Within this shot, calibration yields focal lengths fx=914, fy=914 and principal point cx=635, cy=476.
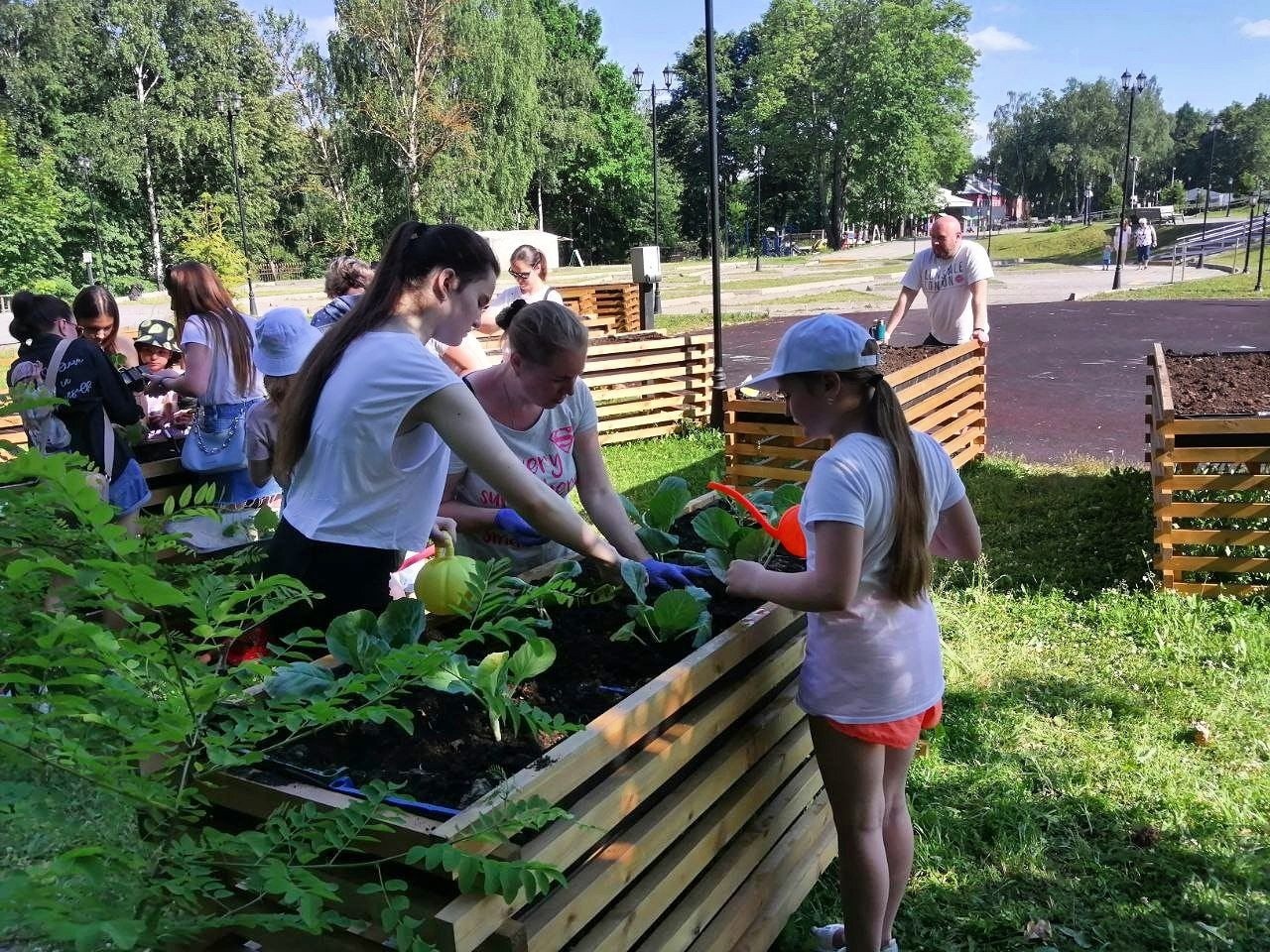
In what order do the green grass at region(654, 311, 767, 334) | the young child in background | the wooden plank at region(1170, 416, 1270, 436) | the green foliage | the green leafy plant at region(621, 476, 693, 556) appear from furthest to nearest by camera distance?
the green grass at region(654, 311, 767, 334) → the wooden plank at region(1170, 416, 1270, 436) → the young child in background → the green leafy plant at region(621, 476, 693, 556) → the green foliage

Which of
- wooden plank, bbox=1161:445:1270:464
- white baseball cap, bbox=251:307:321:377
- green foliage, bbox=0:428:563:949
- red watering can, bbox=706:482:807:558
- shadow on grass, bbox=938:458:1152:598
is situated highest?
white baseball cap, bbox=251:307:321:377

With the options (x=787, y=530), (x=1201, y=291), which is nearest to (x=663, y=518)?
(x=787, y=530)

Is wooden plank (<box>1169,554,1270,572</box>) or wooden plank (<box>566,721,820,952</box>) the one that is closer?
wooden plank (<box>566,721,820,952</box>)

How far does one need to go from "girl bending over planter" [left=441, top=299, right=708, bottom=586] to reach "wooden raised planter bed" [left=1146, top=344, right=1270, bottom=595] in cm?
366

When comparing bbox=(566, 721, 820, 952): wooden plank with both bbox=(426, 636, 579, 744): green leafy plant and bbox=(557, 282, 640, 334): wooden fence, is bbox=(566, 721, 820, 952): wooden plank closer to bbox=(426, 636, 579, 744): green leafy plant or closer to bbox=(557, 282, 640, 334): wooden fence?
bbox=(426, 636, 579, 744): green leafy plant

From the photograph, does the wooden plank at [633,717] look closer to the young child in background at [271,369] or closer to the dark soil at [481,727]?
the dark soil at [481,727]

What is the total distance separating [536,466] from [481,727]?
120 cm

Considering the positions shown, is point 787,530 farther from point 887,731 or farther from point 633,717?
point 633,717

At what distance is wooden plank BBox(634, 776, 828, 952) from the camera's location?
2.18m

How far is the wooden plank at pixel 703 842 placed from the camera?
1.95 m

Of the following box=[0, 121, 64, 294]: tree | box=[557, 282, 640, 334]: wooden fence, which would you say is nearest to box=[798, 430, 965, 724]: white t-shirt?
box=[557, 282, 640, 334]: wooden fence

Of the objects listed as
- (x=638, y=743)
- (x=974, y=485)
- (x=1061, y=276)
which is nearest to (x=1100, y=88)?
(x=1061, y=276)

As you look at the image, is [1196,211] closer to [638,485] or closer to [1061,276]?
[1061,276]

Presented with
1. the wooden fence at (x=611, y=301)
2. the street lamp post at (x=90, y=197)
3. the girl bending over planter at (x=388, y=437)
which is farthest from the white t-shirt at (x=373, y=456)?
the street lamp post at (x=90, y=197)
